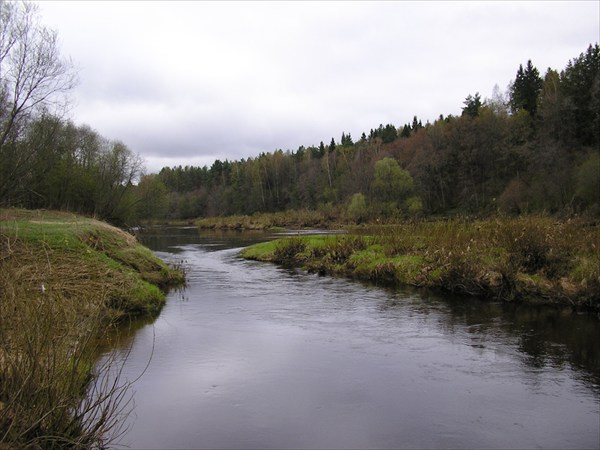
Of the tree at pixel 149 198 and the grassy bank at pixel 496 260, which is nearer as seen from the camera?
the grassy bank at pixel 496 260

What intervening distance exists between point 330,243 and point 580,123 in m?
55.5

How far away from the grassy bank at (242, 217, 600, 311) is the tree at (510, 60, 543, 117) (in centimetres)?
6818

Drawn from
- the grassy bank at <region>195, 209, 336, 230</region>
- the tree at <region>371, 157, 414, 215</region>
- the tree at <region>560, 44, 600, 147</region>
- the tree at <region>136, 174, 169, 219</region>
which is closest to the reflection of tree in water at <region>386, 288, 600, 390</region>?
the tree at <region>136, 174, 169, 219</region>

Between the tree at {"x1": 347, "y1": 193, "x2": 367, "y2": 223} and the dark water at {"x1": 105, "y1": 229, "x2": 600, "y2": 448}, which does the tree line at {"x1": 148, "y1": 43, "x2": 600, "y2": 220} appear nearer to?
the tree at {"x1": 347, "y1": 193, "x2": 367, "y2": 223}

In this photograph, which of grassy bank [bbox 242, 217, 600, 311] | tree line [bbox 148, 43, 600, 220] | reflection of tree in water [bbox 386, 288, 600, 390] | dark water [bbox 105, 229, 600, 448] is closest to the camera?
dark water [bbox 105, 229, 600, 448]

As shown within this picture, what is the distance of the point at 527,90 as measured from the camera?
82.9 m

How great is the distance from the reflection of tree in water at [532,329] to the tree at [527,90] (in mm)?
75189

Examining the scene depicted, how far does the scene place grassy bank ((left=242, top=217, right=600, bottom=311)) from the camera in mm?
16016

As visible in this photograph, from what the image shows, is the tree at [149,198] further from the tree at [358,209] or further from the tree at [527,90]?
the tree at [527,90]

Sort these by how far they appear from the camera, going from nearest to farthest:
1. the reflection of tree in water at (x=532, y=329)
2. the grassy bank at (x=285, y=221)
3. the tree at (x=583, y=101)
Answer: the reflection of tree in water at (x=532, y=329) → the tree at (x=583, y=101) → the grassy bank at (x=285, y=221)

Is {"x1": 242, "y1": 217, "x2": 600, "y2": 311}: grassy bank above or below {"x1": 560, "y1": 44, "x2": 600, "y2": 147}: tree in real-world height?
below

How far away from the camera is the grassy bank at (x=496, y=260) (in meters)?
16.0

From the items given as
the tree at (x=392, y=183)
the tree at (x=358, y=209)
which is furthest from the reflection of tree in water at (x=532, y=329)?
the tree at (x=392, y=183)

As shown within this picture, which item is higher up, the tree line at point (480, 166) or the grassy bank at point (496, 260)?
the tree line at point (480, 166)
